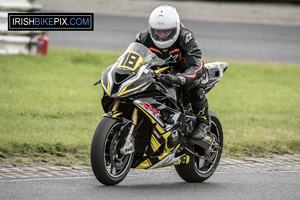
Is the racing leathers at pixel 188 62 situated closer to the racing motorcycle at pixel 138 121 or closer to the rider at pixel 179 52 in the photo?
the rider at pixel 179 52

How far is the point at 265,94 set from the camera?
13641mm

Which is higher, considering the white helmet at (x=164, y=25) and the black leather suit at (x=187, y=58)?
the white helmet at (x=164, y=25)

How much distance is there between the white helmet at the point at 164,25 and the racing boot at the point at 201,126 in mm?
786

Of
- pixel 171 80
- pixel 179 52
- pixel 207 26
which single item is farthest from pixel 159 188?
pixel 207 26

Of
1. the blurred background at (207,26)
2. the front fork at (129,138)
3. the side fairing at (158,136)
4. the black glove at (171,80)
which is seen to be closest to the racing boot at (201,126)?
the side fairing at (158,136)

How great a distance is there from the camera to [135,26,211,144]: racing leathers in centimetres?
698

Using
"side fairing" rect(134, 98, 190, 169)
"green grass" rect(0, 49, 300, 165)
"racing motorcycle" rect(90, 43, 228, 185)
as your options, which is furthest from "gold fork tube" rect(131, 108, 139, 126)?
"green grass" rect(0, 49, 300, 165)

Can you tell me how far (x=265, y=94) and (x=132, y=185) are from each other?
23.7 feet

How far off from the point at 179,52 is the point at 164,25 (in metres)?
0.40

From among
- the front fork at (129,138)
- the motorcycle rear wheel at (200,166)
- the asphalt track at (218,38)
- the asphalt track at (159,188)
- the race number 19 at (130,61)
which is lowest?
the asphalt track at (159,188)

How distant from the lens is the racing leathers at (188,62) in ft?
22.9

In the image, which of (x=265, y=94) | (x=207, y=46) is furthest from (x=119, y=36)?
(x=265, y=94)

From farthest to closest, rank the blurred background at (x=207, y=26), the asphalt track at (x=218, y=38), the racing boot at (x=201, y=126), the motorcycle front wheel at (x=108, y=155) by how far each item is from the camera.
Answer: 1. the asphalt track at (x=218, y=38)
2. the blurred background at (x=207, y=26)
3. the racing boot at (x=201, y=126)
4. the motorcycle front wheel at (x=108, y=155)

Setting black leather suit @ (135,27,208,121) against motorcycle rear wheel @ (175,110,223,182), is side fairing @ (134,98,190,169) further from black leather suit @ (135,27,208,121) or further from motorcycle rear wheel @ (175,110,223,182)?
motorcycle rear wheel @ (175,110,223,182)
